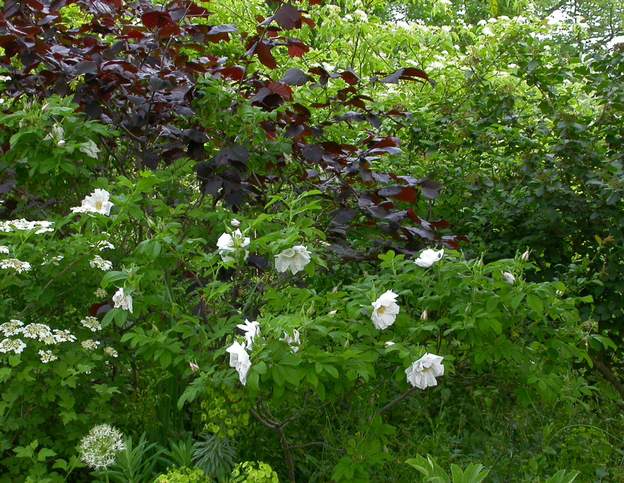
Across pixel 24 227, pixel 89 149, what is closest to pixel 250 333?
pixel 24 227

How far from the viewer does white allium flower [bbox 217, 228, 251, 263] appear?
2.69m

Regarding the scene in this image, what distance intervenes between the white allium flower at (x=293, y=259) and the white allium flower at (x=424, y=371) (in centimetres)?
50

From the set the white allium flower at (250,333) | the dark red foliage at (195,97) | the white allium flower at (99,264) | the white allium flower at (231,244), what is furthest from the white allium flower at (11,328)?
the dark red foliage at (195,97)

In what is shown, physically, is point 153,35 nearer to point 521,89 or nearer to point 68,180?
point 68,180

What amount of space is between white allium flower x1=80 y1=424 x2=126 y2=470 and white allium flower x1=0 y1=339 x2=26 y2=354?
393 mm

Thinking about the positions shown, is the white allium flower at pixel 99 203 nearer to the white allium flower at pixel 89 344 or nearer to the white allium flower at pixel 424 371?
the white allium flower at pixel 89 344

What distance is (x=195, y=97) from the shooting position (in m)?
3.58

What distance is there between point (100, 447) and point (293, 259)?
934mm

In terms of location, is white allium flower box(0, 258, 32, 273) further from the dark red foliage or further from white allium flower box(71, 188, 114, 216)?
the dark red foliage

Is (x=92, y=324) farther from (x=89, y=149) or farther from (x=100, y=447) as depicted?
(x=89, y=149)

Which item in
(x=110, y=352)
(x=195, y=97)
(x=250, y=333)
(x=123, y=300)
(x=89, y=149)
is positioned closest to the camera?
(x=250, y=333)

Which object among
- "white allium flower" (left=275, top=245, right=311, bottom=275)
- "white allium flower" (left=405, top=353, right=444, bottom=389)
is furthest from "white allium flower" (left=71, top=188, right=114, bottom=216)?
"white allium flower" (left=405, top=353, right=444, bottom=389)

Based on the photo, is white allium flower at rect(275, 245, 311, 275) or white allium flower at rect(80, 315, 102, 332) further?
white allium flower at rect(80, 315, 102, 332)

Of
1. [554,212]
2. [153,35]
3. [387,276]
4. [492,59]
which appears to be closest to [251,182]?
[153,35]
